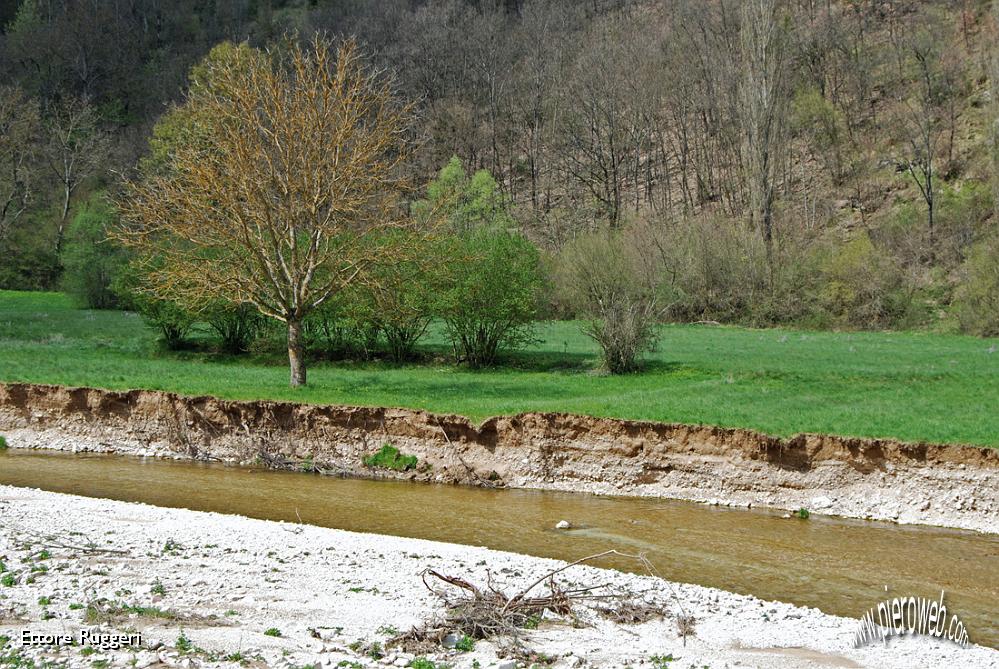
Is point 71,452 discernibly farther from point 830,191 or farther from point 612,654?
point 830,191

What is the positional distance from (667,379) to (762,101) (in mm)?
28015

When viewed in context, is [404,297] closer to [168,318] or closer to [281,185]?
[281,185]

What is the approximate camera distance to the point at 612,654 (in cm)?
848

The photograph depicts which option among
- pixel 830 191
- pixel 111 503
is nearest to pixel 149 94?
pixel 830 191

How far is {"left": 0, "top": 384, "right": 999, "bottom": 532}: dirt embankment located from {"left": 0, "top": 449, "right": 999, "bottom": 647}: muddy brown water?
616mm

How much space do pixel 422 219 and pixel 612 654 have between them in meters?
18.9

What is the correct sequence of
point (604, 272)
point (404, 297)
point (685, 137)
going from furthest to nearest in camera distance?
point (685, 137) → point (604, 272) → point (404, 297)

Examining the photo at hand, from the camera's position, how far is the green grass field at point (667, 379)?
59.7 ft

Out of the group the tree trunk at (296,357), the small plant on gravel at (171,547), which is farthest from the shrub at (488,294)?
the small plant on gravel at (171,547)

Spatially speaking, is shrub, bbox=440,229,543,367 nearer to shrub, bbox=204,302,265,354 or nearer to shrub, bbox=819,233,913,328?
shrub, bbox=204,302,265,354

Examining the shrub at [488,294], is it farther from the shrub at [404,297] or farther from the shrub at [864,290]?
the shrub at [864,290]

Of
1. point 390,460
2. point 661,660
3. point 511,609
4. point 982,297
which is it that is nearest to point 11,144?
point 390,460

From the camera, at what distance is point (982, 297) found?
123 feet
